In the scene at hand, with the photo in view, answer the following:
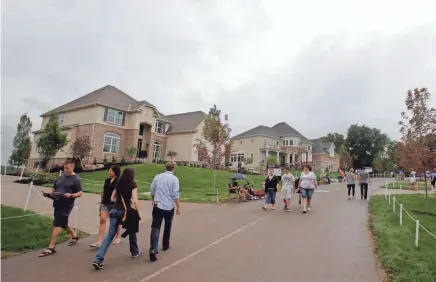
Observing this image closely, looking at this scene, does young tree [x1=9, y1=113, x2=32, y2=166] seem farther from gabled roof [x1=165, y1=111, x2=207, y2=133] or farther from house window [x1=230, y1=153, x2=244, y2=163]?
house window [x1=230, y1=153, x2=244, y2=163]

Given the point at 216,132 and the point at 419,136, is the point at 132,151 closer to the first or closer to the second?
the point at 216,132

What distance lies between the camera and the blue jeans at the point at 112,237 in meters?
5.45

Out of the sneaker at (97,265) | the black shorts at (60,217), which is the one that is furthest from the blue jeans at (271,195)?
the sneaker at (97,265)

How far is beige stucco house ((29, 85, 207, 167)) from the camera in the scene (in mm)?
36938

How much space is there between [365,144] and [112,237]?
8742 centimetres

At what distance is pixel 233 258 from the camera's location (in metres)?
6.23

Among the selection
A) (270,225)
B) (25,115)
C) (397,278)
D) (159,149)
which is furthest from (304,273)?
(25,115)

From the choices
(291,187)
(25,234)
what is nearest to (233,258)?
(25,234)

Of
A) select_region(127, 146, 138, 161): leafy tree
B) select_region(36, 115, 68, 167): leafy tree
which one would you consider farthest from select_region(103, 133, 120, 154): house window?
select_region(36, 115, 68, 167): leafy tree

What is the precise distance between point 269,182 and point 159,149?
3202 centimetres

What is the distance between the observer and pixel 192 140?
41469mm

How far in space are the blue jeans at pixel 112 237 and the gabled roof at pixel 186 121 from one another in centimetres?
3599

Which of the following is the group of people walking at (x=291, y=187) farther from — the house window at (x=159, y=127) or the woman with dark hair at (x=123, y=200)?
the house window at (x=159, y=127)

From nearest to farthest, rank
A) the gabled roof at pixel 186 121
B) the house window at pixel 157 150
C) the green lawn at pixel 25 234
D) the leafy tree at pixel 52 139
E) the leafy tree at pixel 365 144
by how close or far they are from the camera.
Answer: the green lawn at pixel 25 234
the leafy tree at pixel 52 139
the house window at pixel 157 150
the gabled roof at pixel 186 121
the leafy tree at pixel 365 144
